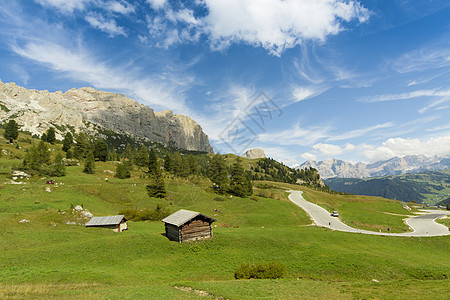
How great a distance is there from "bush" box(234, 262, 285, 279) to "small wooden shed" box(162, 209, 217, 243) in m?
11.6

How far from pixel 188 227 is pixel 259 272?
14040 millimetres

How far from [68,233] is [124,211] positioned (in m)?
17.2

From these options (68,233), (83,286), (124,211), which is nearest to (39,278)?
(83,286)

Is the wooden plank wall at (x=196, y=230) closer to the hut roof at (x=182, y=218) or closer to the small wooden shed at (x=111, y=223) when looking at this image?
the hut roof at (x=182, y=218)

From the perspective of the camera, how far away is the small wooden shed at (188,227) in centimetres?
3316

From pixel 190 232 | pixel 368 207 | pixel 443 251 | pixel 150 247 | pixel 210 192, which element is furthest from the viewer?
pixel 368 207

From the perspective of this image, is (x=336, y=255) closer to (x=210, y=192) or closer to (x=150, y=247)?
(x=150, y=247)

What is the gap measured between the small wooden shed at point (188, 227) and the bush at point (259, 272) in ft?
38.2

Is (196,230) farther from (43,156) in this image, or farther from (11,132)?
(11,132)

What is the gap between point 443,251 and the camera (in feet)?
122

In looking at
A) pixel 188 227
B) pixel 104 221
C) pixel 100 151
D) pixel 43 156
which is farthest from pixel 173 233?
pixel 100 151

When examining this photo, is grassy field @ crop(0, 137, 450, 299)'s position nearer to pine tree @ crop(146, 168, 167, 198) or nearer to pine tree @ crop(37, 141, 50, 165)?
pine tree @ crop(146, 168, 167, 198)

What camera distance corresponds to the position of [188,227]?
34.1 m

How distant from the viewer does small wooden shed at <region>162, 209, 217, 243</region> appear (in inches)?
1306
